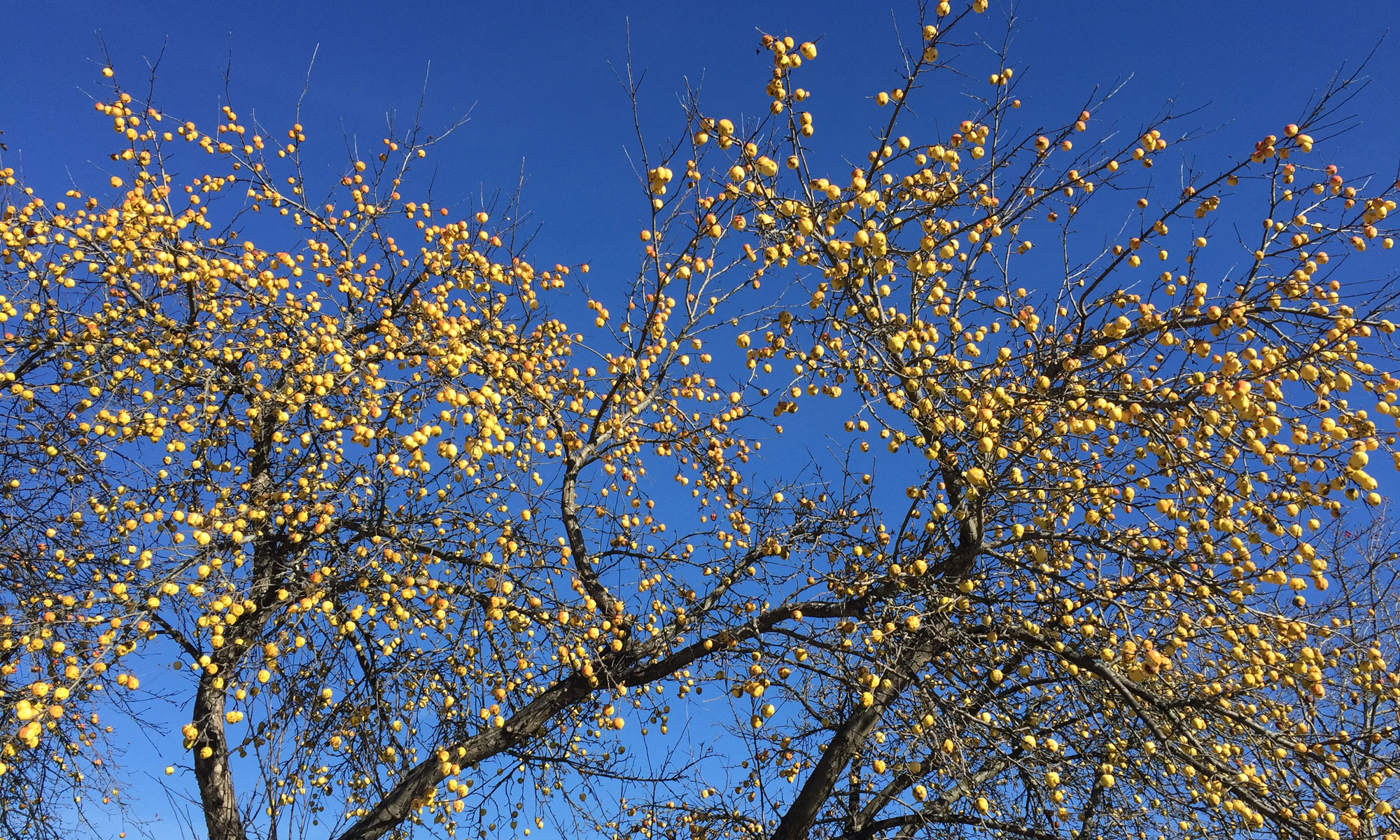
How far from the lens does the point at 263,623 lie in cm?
529

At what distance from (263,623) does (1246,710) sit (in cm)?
620

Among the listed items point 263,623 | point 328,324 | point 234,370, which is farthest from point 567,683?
point 234,370

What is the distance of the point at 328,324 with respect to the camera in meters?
5.61

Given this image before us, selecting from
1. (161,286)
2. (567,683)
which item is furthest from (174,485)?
(567,683)

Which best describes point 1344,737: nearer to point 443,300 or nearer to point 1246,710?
point 1246,710

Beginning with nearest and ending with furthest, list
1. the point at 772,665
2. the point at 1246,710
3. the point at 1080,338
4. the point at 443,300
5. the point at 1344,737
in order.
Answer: the point at 1344,737, the point at 1246,710, the point at 772,665, the point at 1080,338, the point at 443,300

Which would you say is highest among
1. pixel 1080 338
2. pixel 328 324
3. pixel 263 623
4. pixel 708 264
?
pixel 1080 338

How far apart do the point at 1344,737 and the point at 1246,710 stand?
0.46 meters

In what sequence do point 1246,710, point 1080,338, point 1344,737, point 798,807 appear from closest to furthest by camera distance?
point 1344,737 → point 1246,710 → point 1080,338 → point 798,807

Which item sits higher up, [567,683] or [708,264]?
[708,264]

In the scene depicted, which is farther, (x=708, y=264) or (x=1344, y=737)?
(x=708, y=264)

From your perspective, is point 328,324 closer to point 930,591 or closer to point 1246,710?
point 930,591

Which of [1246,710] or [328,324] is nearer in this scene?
[1246,710]

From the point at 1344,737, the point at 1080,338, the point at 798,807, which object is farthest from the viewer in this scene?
the point at 798,807
